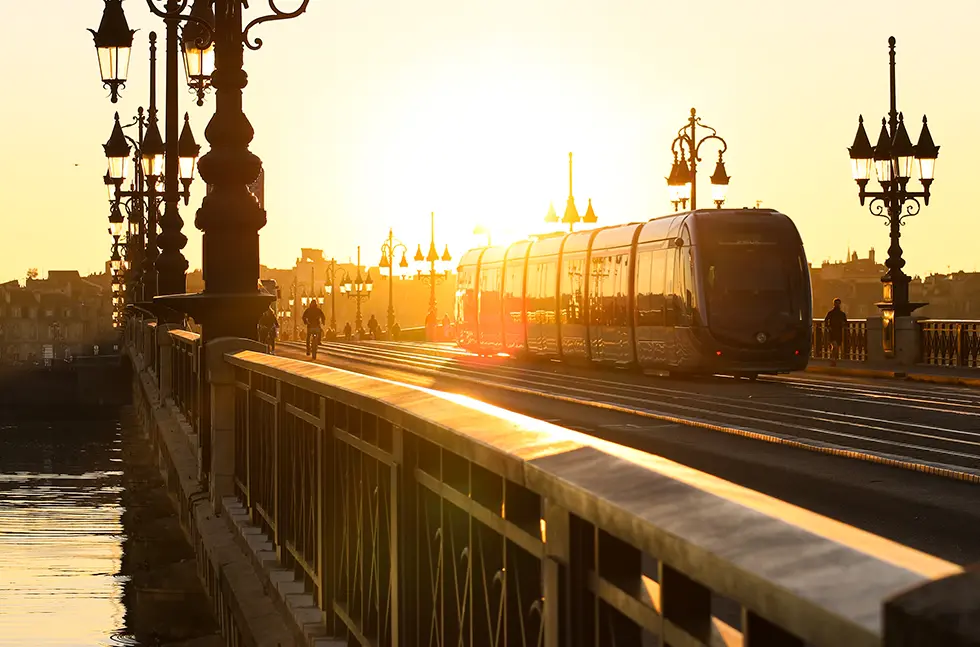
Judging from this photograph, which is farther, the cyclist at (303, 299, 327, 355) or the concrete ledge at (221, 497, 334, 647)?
the cyclist at (303, 299, 327, 355)

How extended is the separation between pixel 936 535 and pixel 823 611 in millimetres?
9063

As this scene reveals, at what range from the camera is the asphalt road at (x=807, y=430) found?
38.2 ft

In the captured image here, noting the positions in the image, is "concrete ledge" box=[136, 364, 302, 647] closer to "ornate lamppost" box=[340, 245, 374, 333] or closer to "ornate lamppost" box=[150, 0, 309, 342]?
"ornate lamppost" box=[150, 0, 309, 342]

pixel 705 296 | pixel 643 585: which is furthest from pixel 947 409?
→ pixel 643 585

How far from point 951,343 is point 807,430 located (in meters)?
17.2

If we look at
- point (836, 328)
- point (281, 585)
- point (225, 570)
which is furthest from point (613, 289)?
point (281, 585)

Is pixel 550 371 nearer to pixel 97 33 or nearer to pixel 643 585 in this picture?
pixel 97 33

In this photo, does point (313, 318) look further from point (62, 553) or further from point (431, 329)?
point (431, 329)

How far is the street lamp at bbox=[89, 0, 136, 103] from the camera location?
59.8 feet

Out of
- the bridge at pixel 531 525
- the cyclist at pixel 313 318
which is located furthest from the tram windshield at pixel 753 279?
the cyclist at pixel 313 318

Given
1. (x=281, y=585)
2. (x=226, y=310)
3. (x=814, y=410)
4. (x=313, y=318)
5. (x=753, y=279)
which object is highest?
(x=753, y=279)

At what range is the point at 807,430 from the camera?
18938mm

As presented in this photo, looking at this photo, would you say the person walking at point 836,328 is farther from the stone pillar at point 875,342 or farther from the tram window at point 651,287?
the tram window at point 651,287

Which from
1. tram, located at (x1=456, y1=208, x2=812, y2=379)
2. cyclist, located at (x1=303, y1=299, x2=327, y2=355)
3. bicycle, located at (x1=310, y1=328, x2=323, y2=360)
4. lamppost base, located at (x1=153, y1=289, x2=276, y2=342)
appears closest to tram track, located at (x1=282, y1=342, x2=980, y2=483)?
tram, located at (x1=456, y1=208, x2=812, y2=379)
